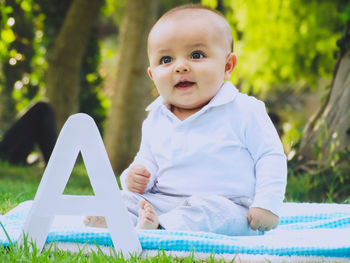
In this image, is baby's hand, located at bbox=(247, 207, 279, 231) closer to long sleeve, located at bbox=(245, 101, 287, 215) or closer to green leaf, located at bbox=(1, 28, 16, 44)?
long sleeve, located at bbox=(245, 101, 287, 215)

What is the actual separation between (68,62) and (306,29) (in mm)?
4015

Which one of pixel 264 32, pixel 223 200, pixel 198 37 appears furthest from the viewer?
pixel 264 32

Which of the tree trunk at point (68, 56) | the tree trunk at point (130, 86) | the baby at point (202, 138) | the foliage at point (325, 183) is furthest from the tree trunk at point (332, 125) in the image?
the tree trunk at point (68, 56)

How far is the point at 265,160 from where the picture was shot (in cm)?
224

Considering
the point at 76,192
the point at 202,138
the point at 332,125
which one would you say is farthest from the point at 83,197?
the point at 332,125

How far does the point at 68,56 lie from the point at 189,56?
5.38 m

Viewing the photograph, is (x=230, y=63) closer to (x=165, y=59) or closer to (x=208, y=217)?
(x=165, y=59)

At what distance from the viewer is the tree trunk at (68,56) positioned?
7.38 metres

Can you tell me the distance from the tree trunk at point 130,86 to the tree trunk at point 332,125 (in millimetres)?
2568

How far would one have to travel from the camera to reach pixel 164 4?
17.6m

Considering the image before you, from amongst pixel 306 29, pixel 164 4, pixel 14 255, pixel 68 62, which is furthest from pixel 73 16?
pixel 164 4

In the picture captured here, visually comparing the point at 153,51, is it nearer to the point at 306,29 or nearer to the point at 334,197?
the point at 334,197

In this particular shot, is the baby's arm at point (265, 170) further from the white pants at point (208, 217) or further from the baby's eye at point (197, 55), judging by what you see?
the baby's eye at point (197, 55)

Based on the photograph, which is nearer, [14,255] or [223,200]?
[14,255]
